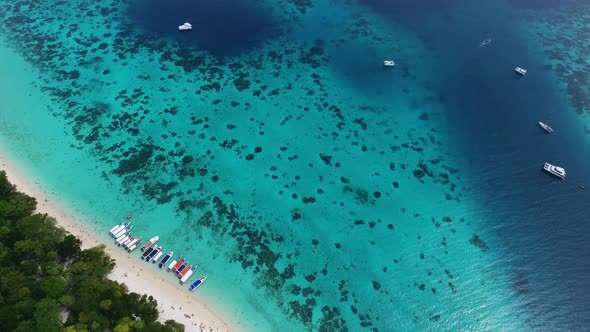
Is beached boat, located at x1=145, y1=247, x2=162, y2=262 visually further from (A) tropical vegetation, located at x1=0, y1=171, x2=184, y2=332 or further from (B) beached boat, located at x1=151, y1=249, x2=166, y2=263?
(A) tropical vegetation, located at x1=0, y1=171, x2=184, y2=332

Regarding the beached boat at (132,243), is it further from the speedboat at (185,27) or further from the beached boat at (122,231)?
the speedboat at (185,27)

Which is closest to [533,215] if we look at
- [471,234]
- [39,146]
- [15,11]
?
[471,234]

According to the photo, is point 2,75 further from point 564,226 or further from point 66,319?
point 564,226

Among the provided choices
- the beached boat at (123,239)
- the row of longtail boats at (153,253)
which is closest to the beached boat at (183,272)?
the row of longtail boats at (153,253)

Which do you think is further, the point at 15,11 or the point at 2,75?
the point at 15,11

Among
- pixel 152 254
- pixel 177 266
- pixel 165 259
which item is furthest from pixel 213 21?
pixel 177 266

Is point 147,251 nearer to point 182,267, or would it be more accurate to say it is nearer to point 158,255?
point 158,255

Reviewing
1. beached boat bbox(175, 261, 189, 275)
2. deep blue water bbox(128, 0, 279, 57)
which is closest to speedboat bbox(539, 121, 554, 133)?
deep blue water bbox(128, 0, 279, 57)
